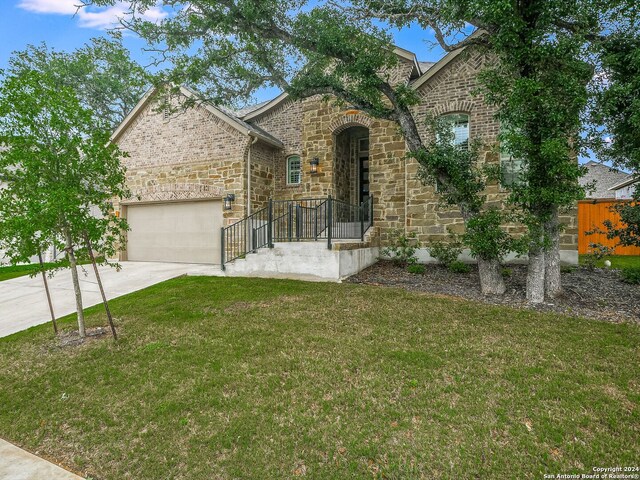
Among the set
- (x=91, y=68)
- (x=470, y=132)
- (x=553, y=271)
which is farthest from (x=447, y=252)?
(x=91, y=68)

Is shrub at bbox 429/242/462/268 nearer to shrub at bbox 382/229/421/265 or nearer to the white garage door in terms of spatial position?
shrub at bbox 382/229/421/265

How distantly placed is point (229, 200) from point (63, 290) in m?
4.84

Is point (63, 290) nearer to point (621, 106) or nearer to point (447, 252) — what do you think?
point (447, 252)

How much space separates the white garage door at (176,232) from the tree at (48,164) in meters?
6.41

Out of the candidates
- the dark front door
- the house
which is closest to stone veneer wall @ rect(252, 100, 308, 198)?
the house

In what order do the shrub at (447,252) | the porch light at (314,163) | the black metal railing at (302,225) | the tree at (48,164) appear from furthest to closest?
1. the porch light at (314,163)
2. the black metal railing at (302,225)
3. the shrub at (447,252)
4. the tree at (48,164)

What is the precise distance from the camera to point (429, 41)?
746 cm

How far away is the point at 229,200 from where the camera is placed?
425 inches

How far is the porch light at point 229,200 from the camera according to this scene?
10746mm

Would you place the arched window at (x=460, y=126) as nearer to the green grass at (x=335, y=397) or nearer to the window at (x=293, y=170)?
the window at (x=293, y=170)

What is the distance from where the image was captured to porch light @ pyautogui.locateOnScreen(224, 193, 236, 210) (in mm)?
10746

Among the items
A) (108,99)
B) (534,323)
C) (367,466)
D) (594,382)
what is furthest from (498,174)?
(108,99)

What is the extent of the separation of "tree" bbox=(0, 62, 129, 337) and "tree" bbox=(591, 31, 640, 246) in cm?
740

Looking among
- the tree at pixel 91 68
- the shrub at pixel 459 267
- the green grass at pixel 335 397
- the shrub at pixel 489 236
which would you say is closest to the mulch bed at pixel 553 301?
the shrub at pixel 459 267
